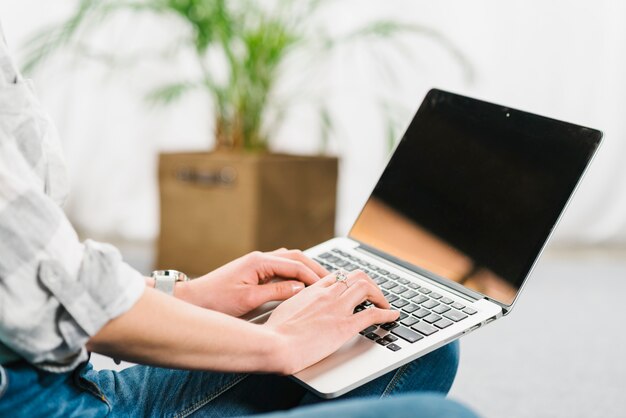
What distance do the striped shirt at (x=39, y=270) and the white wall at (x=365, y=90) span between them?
6.65 feet

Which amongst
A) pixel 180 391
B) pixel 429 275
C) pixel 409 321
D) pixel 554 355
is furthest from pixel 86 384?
pixel 554 355

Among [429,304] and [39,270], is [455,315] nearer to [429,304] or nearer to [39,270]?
[429,304]

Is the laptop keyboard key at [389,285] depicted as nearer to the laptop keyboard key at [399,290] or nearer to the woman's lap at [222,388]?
the laptop keyboard key at [399,290]

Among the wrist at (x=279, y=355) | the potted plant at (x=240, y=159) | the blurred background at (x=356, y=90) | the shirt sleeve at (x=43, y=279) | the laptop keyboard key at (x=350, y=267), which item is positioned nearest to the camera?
the shirt sleeve at (x=43, y=279)

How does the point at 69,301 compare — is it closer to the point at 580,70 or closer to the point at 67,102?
the point at 67,102

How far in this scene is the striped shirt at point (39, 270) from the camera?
663 mm

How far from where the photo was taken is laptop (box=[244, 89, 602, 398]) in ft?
2.87

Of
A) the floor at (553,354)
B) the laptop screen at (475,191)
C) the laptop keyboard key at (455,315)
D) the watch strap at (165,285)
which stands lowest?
the floor at (553,354)

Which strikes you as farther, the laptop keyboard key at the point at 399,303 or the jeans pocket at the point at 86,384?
the laptop keyboard key at the point at 399,303

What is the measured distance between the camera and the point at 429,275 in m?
1.06

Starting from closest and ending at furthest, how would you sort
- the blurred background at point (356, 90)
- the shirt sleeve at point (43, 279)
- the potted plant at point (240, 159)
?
the shirt sleeve at point (43, 279) < the potted plant at point (240, 159) < the blurred background at point (356, 90)

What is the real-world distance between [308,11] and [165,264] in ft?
2.84

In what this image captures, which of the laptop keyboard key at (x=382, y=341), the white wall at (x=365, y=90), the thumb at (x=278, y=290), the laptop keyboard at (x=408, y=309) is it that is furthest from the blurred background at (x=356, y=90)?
the laptop keyboard key at (x=382, y=341)

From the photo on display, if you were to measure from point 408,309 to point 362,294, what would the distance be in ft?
0.32
